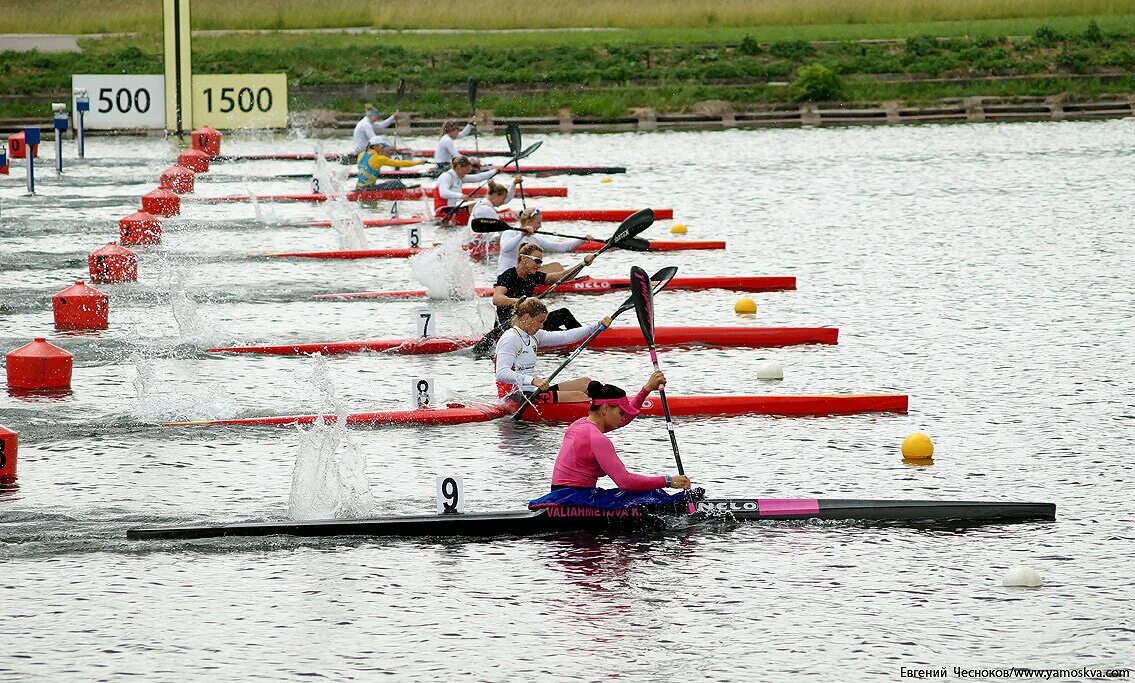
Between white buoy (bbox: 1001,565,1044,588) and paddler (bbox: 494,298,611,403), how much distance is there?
A: 15.8 ft

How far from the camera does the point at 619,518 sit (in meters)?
11.3

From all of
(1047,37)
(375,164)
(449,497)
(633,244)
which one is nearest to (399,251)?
(375,164)

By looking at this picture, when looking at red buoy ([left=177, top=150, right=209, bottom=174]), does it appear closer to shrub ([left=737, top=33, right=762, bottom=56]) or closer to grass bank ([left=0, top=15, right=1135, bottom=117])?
grass bank ([left=0, top=15, right=1135, bottom=117])

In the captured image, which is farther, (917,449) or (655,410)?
(655,410)

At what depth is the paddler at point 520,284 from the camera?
1655 centimetres

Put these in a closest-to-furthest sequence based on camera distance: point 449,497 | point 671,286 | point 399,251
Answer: point 449,497 → point 671,286 → point 399,251

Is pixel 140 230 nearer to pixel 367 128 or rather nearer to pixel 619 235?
pixel 367 128

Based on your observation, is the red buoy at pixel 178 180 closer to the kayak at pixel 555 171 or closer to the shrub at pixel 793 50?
the kayak at pixel 555 171

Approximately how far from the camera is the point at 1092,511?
468 inches

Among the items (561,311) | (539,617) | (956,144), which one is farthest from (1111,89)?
(539,617)

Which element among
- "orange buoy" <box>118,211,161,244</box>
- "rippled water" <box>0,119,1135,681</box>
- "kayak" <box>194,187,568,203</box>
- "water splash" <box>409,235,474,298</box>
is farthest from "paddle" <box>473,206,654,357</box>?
"kayak" <box>194,187,568,203</box>

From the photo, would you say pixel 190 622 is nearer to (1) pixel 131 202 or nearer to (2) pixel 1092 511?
(2) pixel 1092 511

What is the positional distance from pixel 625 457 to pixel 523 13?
44.0 m

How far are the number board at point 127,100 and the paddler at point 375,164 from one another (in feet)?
39.1
